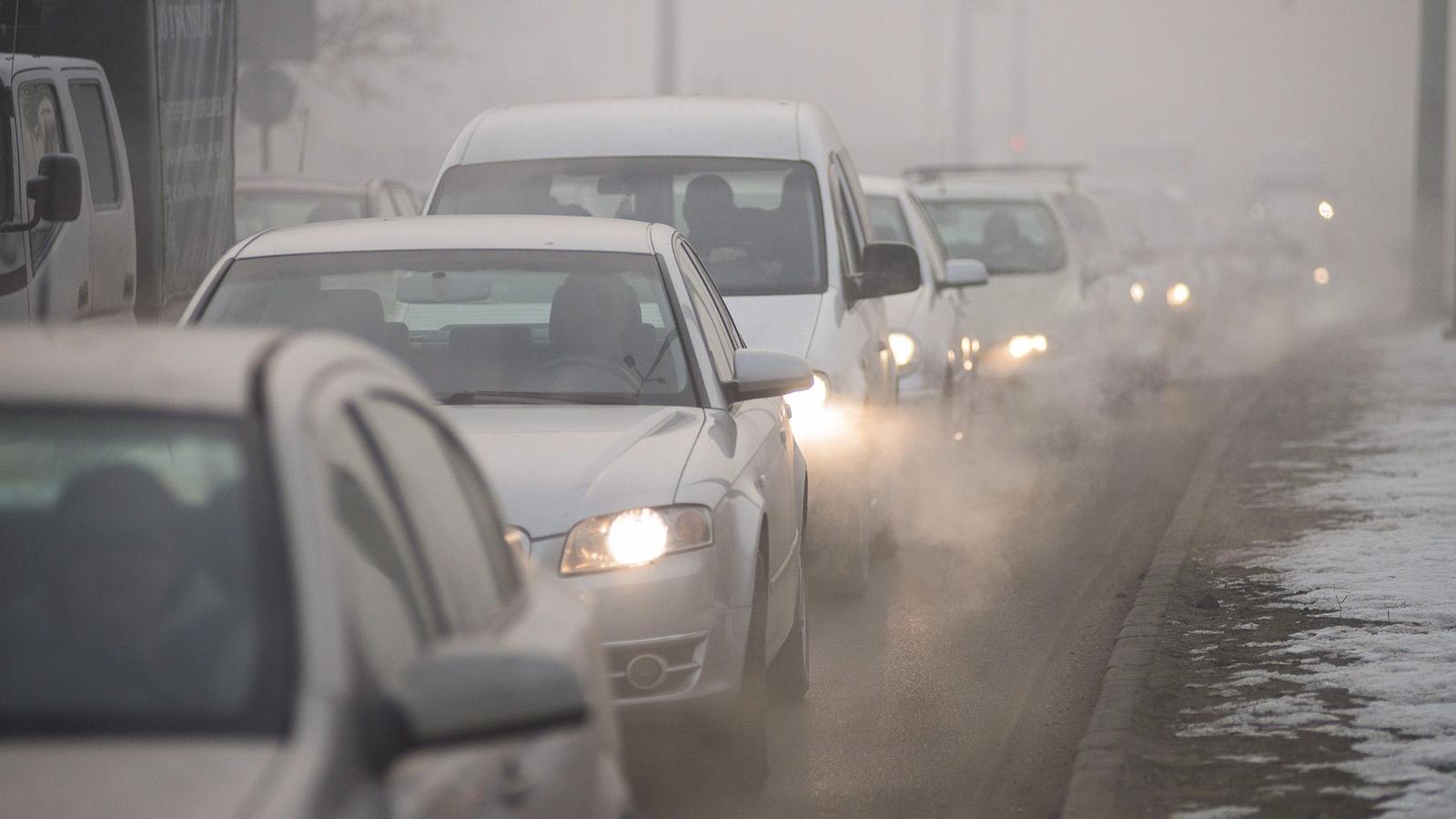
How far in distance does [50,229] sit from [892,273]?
12.0ft

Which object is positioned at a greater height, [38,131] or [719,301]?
[38,131]

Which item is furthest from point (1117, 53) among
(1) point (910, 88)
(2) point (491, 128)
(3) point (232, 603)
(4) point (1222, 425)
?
(3) point (232, 603)

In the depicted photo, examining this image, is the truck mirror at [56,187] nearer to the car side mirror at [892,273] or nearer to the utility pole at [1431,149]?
the car side mirror at [892,273]

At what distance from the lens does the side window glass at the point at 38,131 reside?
390 inches

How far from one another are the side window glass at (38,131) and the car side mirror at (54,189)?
0.53 ft

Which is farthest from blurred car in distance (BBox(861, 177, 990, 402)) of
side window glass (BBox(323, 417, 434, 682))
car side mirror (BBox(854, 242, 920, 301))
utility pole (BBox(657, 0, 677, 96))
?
utility pole (BBox(657, 0, 677, 96))

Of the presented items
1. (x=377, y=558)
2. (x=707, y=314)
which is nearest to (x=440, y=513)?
(x=377, y=558)

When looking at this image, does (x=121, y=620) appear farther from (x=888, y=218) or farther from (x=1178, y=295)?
(x=1178, y=295)

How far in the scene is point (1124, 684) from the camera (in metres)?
7.07

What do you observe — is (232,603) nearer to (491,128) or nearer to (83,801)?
(83,801)

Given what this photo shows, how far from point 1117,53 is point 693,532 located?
111m

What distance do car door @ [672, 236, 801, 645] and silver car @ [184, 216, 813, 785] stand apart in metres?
0.01

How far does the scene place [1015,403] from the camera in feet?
52.2

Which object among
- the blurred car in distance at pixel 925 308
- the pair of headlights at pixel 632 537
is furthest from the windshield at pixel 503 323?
the blurred car in distance at pixel 925 308
